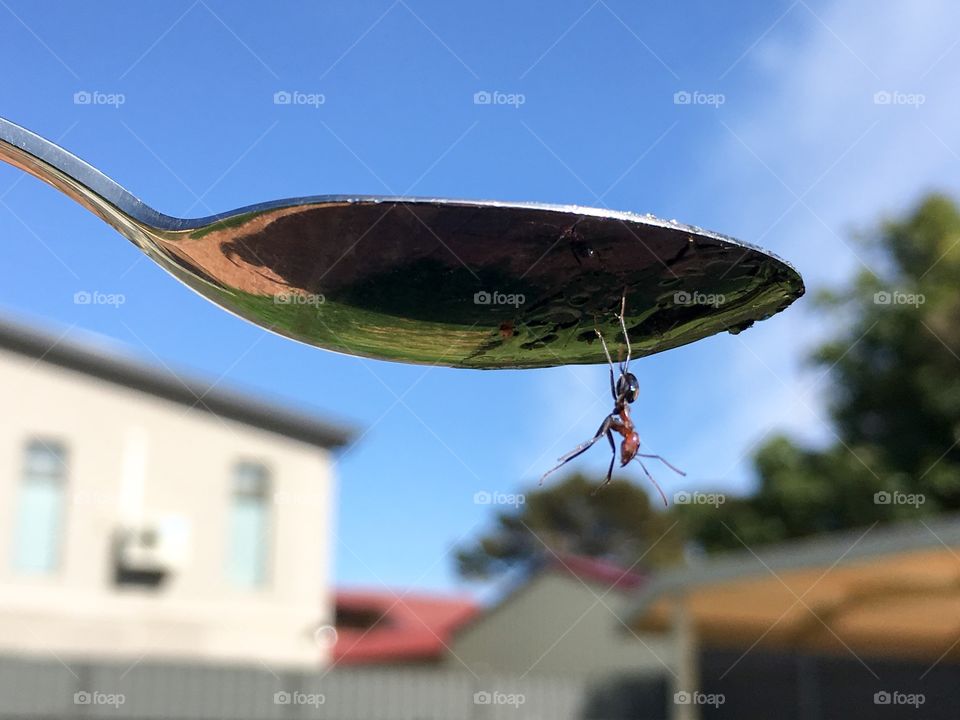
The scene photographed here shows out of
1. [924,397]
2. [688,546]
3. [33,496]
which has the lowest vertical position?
[33,496]

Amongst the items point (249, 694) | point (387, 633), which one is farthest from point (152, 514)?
point (387, 633)

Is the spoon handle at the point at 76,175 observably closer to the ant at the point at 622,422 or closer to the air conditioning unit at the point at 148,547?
the ant at the point at 622,422

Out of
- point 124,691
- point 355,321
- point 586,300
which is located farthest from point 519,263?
point 124,691

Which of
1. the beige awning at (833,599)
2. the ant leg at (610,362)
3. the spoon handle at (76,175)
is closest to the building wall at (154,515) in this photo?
the beige awning at (833,599)

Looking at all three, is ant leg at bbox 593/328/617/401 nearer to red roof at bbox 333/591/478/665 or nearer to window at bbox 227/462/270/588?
window at bbox 227/462/270/588

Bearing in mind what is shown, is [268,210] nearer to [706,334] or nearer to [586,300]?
[586,300]

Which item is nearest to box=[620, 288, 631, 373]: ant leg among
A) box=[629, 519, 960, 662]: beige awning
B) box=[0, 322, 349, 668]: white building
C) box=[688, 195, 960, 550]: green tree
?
box=[629, 519, 960, 662]: beige awning
